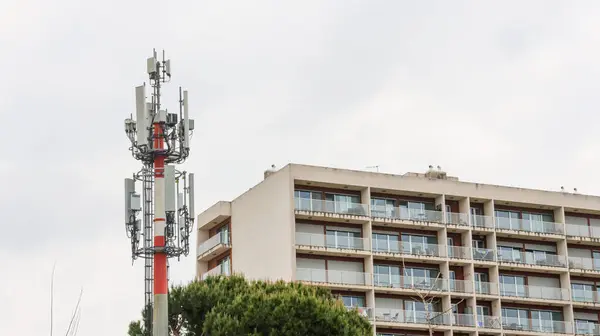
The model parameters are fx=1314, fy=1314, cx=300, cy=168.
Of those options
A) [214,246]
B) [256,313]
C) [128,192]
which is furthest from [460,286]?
[128,192]

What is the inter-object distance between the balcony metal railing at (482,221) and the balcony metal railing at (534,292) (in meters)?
4.47

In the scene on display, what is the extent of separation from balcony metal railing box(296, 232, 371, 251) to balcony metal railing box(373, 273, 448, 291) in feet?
7.85

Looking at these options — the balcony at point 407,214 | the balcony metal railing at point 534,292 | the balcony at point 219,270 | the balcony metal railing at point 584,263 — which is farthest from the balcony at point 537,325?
the balcony at point 219,270

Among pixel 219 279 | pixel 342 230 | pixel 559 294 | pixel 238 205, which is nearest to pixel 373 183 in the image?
pixel 342 230

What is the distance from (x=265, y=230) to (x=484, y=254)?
54.8 feet

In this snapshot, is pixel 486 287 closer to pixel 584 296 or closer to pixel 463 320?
pixel 463 320

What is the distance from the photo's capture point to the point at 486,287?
96.4 meters

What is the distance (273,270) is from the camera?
9125cm

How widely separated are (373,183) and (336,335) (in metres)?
29.5

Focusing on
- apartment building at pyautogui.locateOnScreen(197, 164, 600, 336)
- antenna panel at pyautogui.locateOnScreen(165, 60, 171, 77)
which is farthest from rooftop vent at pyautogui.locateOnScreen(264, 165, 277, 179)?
antenna panel at pyautogui.locateOnScreen(165, 60, 171, 77)

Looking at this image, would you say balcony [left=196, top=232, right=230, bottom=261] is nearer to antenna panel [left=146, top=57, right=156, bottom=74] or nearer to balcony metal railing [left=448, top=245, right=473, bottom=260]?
balcony metal railing [left=448, top=245, right=473, bottom=260]

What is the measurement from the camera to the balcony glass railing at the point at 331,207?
91.5 metres

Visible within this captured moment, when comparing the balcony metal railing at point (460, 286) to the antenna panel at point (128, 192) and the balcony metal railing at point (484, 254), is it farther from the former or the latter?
the antenna panel at point (128, 192)

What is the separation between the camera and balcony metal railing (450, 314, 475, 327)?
308 feet
